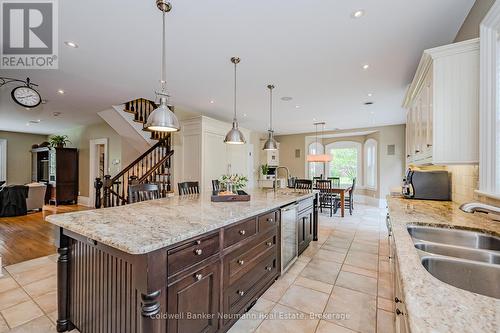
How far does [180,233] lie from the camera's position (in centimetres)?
129

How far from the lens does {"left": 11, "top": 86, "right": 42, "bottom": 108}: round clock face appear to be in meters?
3.37

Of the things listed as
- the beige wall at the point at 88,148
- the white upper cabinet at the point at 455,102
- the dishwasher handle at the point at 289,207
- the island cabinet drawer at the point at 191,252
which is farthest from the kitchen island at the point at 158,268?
the beige wall at the point at 88,148

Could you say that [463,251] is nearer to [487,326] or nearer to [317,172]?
[487,326]

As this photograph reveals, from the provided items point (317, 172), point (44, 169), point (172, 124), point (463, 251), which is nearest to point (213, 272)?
point (172, 124)

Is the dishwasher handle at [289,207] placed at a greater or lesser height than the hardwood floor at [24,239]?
greater

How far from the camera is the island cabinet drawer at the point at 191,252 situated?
1.24m

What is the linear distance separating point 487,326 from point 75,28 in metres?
3.42

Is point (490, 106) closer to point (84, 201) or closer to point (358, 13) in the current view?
point (358, 13)

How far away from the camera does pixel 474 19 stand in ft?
6.14

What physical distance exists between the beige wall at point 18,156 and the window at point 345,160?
1200 cm

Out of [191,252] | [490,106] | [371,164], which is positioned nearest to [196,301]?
[191,252]

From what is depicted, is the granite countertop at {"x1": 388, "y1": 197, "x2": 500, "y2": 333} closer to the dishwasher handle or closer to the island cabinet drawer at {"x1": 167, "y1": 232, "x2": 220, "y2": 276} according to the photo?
the island cabinet drawer at {"x1": 167, "y1": 232, "x2": 220, "y2": 276}

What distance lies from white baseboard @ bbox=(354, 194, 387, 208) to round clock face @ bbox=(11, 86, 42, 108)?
8.71 m

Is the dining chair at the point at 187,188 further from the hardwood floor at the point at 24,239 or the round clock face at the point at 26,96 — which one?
the round clock face at the point at 26,96
